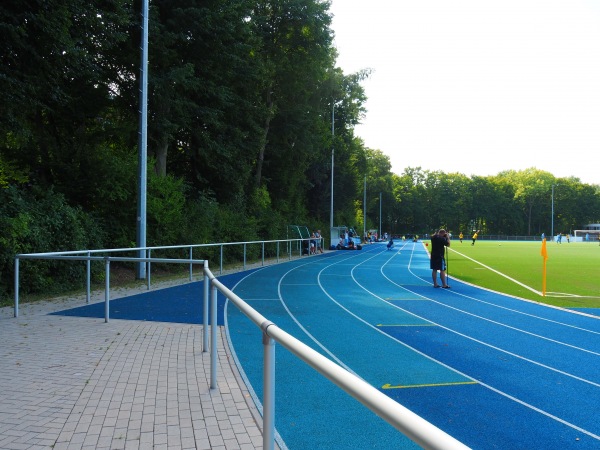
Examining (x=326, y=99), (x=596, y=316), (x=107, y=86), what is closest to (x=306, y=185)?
(x=326, y=99)

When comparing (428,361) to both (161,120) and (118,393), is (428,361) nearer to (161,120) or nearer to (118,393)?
(118,393)

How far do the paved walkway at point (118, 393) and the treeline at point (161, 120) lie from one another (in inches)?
193

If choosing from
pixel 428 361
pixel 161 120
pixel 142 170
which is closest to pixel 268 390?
pixel 428 361

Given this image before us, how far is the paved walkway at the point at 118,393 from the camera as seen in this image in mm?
3732

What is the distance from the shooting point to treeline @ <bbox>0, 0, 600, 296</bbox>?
1201 cm

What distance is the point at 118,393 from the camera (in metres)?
4.74

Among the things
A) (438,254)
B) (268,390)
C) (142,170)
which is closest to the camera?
(268,390)

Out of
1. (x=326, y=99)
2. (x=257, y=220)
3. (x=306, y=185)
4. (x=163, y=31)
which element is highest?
(x=326, y=99)

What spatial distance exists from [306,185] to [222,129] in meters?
20.6

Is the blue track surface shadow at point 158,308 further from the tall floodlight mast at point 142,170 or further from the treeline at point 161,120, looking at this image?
the tall floodlight mast at point 142,170

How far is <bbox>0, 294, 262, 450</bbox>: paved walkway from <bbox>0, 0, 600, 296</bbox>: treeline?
16.1 ft

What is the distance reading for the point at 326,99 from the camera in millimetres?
42625

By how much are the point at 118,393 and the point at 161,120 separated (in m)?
16.4

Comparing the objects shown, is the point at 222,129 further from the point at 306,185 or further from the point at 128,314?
the point at 306,185
